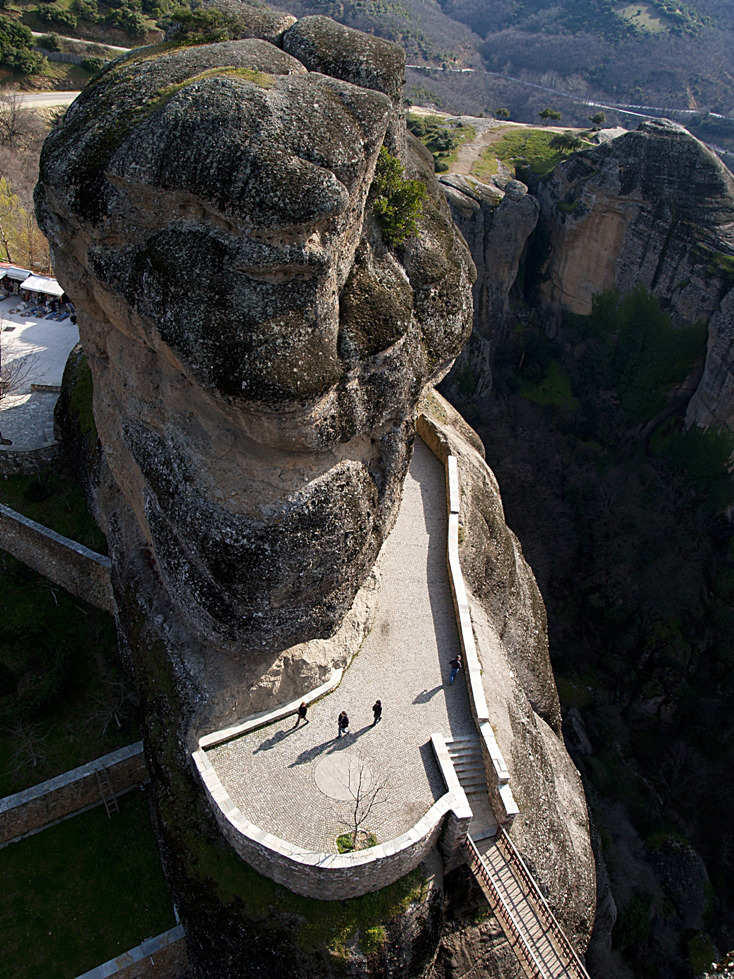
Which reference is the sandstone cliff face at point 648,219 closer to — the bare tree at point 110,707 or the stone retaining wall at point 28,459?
the stone retaining wall at point 28,459

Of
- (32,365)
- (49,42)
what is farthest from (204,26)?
(49,42)

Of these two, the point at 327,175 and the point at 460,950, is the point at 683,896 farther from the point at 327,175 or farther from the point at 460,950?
the point at 327,175

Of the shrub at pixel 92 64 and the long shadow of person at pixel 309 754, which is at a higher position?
the shrub at pixel 92 64

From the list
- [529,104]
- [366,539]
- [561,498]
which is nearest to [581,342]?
[561,498]

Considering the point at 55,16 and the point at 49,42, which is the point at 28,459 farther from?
the point at 55,16

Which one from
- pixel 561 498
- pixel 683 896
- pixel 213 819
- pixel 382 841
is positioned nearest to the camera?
pixel 382 841

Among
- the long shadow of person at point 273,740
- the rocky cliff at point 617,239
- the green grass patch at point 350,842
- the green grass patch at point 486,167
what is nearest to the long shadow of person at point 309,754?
the long shadow of person at point 273,740

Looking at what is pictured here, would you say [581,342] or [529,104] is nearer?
[581,342]
